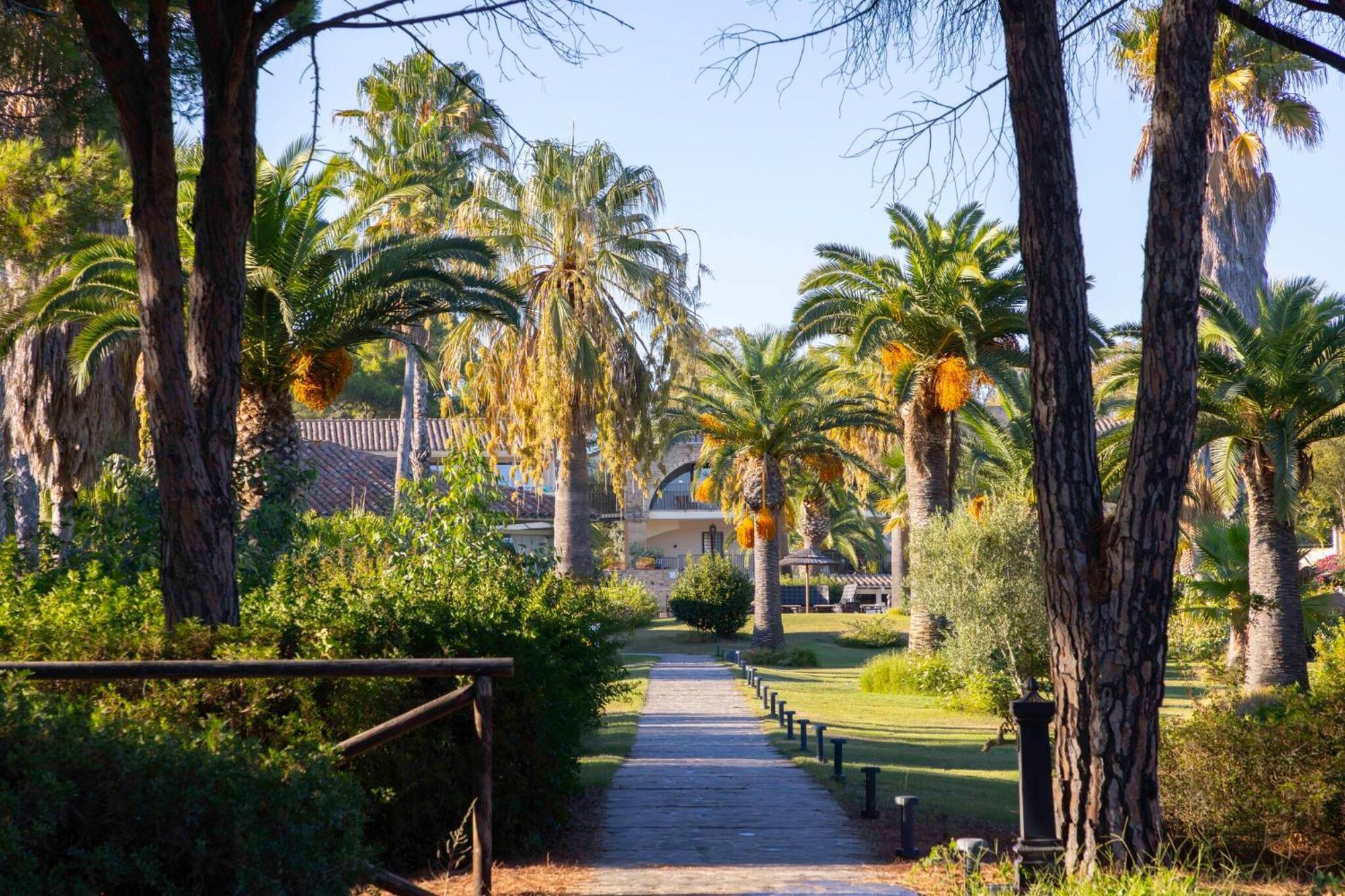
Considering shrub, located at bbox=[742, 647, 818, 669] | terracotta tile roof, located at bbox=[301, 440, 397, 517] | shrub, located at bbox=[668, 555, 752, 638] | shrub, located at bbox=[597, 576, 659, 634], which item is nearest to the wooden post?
shrub, located at bbox=[597, 576, 659, 634]

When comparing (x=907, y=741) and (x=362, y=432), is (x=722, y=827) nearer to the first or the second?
(x=907, y=741)

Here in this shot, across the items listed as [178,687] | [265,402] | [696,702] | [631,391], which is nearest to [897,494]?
[631,391]

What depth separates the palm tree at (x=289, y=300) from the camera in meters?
13.6

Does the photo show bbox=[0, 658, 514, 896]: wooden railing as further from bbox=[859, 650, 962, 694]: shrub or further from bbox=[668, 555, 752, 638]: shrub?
bbox=[668, 555, 752, 638]: shrub

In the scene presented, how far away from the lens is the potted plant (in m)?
54.3

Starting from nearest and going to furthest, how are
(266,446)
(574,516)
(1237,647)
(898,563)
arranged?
(266,446), (1237,647), (574,516), (898,563)

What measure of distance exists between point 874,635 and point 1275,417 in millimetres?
17823

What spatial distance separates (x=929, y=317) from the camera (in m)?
25.0

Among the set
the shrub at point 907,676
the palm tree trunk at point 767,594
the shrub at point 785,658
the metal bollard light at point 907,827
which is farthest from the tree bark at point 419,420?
the metal bollard light at point 907,827

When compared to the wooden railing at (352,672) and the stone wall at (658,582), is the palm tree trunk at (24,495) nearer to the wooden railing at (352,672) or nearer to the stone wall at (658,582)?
the wooden railing at (352,672)

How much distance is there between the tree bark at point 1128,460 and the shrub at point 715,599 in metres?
31.0

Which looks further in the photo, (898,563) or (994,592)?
(898,563)

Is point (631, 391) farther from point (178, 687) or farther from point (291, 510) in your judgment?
point (178, 687)

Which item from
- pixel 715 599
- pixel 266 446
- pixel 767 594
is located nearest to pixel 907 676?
pixel 767 594
